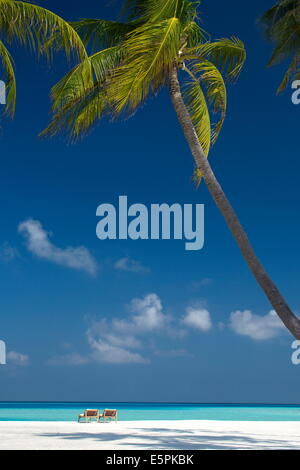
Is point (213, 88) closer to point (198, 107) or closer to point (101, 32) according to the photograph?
point (198, 107)

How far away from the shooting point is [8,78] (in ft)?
29.0

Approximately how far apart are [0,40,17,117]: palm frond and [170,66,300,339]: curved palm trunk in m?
2.62

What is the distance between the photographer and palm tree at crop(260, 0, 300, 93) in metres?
11.6

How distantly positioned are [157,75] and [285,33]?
375 centimetres

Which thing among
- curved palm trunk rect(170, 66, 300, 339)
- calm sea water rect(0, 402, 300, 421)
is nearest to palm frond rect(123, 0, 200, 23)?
curved palm trunk rect(170, 66, 300, 339)

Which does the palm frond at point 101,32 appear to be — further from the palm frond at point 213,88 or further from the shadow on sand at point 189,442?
the shadow on sand at point 189,442

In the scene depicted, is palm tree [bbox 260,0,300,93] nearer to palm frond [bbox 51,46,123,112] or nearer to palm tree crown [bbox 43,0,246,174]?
palm tree crown [bbox 43,0,246,174]

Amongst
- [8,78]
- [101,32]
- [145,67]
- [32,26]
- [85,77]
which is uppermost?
[101,32]

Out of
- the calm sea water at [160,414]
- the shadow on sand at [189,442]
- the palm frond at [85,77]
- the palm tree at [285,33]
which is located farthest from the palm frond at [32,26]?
the calm sea water at [160,414]

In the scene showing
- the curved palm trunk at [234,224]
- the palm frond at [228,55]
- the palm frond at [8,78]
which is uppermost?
the palm frond at [228,55]

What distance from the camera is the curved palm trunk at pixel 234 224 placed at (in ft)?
23.5

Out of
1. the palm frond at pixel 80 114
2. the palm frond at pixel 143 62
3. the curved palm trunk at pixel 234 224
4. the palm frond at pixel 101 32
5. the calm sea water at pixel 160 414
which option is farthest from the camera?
the calm sea water at pixel 160 414

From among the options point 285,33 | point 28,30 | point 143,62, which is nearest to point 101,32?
point 143,62

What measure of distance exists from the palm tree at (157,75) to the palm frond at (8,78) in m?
1.11
